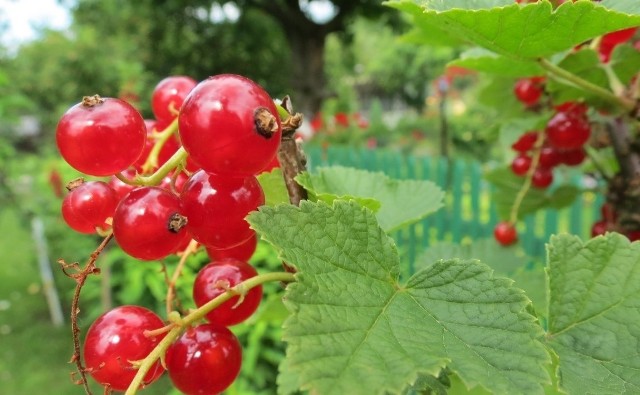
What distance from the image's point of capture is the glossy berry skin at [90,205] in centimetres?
48

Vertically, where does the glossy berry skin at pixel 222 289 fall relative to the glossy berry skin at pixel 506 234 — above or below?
above

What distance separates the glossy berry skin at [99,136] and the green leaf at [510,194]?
3.08 feet

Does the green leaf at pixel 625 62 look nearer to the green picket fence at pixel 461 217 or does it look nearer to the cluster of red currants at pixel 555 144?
the cluster of red currants at pixel 555 144

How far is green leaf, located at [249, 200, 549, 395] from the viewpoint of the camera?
0.38 m

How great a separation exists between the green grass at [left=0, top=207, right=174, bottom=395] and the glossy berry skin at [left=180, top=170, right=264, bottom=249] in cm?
256

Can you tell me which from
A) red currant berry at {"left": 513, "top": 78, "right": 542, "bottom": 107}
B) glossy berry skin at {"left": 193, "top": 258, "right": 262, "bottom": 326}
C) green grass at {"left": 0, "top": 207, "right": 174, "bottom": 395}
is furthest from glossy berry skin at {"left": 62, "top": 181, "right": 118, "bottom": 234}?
green grass at {"left": 0, "top": 207, "right": 174, "bottom": 395}

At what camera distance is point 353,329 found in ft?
1.36

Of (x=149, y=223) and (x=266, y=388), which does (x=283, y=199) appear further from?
(x=266, y=388)

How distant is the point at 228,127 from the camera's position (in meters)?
0.40

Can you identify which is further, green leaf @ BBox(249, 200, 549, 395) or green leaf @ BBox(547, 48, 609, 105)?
green leaf @ BBox(547, 48, 609, 105)

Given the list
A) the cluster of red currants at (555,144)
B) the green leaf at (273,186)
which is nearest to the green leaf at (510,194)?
the cluster of red currants at (555,144)

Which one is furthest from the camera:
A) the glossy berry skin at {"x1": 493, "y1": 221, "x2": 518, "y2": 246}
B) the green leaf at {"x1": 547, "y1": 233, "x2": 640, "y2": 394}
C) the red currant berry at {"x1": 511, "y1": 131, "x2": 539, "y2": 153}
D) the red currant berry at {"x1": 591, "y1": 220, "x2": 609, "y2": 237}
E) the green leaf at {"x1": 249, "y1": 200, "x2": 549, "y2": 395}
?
the glossy berry skin at {"x1": 493, "y1": 221, "x2": 518, "y2": 246}

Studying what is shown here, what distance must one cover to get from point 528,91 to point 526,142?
0.11 m

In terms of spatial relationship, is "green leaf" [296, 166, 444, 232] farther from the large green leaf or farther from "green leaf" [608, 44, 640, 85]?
"green leaf" [608, 44, 640, 85]
